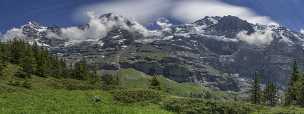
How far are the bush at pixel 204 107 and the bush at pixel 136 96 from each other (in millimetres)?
2357

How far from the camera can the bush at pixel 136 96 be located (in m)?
66.4

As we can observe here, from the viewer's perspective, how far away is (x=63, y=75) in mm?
152875

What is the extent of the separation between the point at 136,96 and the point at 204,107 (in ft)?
31.8

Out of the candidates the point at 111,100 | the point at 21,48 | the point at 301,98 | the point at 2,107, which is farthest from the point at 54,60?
the point at 2,107

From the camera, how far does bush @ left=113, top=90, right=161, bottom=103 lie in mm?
66381

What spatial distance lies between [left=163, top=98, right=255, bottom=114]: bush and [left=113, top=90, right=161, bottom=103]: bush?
7.73ft

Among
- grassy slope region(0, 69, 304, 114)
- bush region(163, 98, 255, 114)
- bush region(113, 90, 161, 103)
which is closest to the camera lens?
grassy slope region(0, 69, 304, 114)

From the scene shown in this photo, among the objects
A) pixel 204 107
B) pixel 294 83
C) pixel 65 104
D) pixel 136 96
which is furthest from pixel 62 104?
pixel 294 83

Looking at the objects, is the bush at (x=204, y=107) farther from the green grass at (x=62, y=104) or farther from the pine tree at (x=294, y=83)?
the pine tree at (x=294, y=83)

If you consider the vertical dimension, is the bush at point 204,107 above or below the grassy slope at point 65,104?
below

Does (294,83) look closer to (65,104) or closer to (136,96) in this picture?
(136,96)

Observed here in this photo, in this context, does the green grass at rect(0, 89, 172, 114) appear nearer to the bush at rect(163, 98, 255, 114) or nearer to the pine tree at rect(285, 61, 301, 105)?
the bush at rect(163, 98, 255, 114)

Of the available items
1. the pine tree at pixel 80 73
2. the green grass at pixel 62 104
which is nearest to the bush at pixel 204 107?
the green grass at pixel 62 104

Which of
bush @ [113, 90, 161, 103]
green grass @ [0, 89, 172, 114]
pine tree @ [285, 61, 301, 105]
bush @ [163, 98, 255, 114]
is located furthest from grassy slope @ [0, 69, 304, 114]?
pine tree @ [285, 61, 301, 105]
